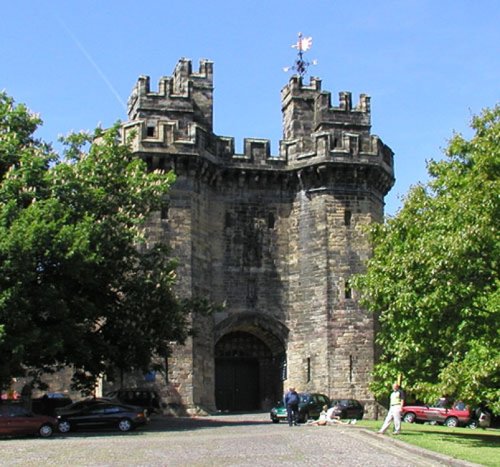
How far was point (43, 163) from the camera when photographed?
27.1 m

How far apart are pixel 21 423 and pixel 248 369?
1686 centimetres

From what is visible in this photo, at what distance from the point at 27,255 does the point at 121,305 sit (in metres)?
5.10

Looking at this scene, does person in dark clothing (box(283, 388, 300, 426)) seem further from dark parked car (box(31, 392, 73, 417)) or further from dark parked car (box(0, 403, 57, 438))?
dark parked car (box(31, 392, 73, 417))

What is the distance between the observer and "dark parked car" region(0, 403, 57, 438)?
2491 cm

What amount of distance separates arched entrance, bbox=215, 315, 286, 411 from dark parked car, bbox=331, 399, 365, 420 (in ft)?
15.7

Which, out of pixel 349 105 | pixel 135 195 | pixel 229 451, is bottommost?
pixel 229 451

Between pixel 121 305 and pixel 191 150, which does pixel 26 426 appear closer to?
pixel 121 305

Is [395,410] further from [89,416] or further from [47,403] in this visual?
[47,403]

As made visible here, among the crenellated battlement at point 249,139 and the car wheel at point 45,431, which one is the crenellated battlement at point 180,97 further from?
the car wheel at point 45,431

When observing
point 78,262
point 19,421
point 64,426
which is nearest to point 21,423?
point 19,421

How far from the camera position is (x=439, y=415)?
38.2 metres

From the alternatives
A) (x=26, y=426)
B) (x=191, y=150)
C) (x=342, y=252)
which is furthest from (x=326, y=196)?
(x=26, y=426)

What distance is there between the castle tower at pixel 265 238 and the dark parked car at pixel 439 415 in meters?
2.87

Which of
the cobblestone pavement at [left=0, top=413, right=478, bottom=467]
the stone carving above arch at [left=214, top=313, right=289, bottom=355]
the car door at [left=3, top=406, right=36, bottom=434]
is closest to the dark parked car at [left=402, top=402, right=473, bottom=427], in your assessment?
the stone carving above arch at [left=214, top=313, right=289, bottom=355]
